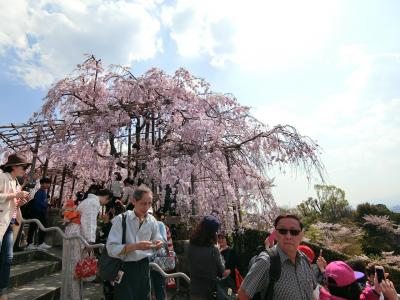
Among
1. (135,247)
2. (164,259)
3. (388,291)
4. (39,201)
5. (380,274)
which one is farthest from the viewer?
(39,201)

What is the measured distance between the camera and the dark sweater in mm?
3465

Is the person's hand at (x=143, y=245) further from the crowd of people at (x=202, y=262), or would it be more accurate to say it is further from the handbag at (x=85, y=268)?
the handbag at (x=85, y=268)

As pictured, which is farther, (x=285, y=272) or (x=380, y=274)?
(x=380, y=274)

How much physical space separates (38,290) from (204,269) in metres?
3.15

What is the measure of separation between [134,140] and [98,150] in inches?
51.8

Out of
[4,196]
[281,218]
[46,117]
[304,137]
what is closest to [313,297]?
[281,218]

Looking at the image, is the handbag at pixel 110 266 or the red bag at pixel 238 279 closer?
the handbag at pixel 110 266

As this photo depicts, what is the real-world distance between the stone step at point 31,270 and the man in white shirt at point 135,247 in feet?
10.0

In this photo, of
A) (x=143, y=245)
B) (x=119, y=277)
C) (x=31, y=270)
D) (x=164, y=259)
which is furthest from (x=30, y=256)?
(x=143, y=245)

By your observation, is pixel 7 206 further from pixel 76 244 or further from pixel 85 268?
pixel 85 268

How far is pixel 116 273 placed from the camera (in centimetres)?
294

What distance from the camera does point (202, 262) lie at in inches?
136

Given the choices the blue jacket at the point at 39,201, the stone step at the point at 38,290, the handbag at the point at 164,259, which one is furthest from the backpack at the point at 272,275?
the blue jacket at the point at 39,201

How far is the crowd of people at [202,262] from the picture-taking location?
216 cm
